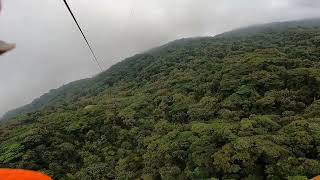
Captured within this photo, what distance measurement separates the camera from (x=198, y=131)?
1624 inches

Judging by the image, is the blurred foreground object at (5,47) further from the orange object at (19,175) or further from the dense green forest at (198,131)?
the dense green forest at (198,131)

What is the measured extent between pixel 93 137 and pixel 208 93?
14.4 meters

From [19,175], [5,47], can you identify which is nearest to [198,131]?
[19,175]

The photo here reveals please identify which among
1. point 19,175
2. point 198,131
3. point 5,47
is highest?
point 5,47

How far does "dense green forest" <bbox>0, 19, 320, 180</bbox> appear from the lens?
33094 millimetres

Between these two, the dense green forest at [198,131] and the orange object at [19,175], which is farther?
the dense green forest at [198,131]

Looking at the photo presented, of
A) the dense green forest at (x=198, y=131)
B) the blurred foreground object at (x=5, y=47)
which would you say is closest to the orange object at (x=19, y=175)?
the blurred foreground object at (x=5, y=47)

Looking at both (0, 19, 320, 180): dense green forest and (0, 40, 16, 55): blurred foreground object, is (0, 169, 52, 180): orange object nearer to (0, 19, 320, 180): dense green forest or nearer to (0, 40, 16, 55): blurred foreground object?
(0, 40, 16, 55): blurred foreground object

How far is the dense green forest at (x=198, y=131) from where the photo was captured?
33.1m

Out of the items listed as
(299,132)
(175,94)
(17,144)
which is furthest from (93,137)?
(299,132)

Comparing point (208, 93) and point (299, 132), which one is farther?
point (208, 93)

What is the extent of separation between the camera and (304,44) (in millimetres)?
80688

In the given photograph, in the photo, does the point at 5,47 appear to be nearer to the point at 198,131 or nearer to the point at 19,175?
the point at 19,175

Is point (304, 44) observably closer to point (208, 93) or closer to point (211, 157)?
point (208, 93)
